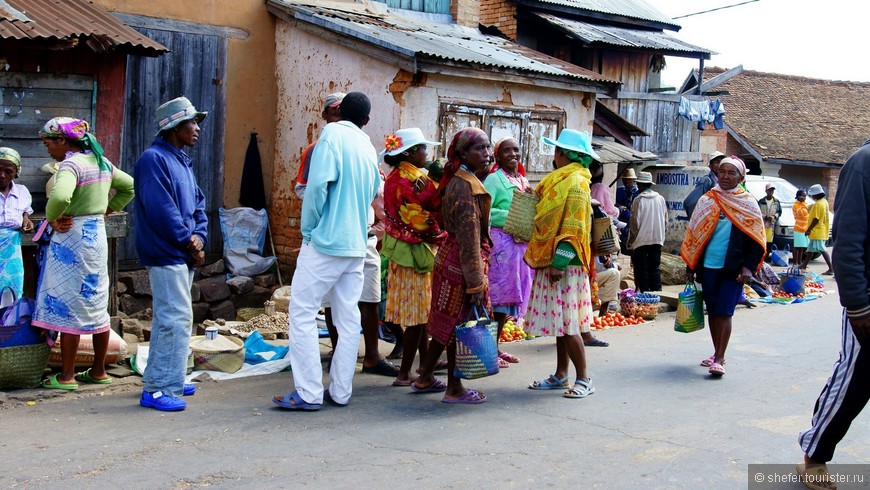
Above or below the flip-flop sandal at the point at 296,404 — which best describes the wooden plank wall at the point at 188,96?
above

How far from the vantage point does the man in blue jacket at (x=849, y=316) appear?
4320mm

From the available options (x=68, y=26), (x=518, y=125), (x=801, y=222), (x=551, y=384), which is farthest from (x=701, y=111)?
(x=68, y=26)

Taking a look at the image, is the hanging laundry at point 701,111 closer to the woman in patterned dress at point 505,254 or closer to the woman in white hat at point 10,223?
the woman in patterned dress at point 505,254

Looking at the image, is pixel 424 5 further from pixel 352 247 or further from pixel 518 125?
pixel 352 247

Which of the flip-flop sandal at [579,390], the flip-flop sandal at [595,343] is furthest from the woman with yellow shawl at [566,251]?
the flip-flop sandal at [595,343]

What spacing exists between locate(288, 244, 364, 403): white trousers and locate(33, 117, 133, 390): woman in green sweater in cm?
156

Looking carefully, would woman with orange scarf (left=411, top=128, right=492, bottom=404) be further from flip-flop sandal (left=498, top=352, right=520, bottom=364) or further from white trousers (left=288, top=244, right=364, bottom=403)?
flip-flop sandal (left=498, top=352, right=520, bottom=364)

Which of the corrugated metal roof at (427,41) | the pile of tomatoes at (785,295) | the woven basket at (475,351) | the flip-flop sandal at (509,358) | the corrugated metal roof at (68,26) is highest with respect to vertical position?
the corrugated metal roof at (427,41)

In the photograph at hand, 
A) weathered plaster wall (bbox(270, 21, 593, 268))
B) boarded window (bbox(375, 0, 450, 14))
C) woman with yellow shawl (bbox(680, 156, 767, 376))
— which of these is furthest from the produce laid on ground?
boarded window (bbox(375, 0, 450, 14))

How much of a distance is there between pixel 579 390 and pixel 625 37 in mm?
12929

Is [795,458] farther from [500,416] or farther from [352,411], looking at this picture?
[352,411]

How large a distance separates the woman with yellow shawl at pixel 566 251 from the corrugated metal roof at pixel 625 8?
1084 cm

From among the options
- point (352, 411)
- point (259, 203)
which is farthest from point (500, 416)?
point (259, 203)

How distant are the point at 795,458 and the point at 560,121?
26.2ft
